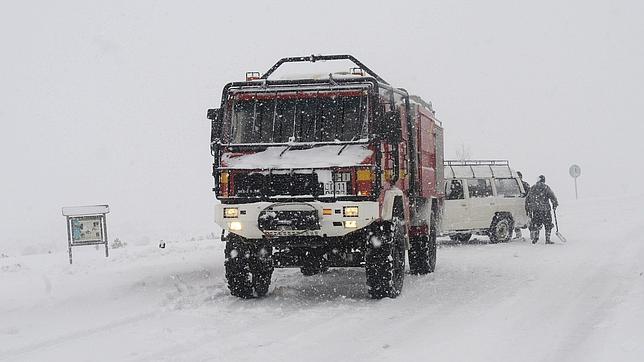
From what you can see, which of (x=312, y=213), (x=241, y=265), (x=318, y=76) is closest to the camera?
(x=312, y=213)

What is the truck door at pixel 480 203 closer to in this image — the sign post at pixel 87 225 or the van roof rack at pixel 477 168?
the van roof rack at pixel 477 168

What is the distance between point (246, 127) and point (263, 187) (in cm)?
96

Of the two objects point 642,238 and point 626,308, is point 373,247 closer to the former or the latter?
point 626,308

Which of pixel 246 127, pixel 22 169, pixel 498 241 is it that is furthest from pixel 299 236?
pixel 22 169

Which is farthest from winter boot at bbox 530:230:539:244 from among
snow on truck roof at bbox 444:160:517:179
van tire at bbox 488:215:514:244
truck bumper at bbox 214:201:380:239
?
truck bumper at bbox 214:201:380:239

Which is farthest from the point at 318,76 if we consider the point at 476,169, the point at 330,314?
the point at 476,169

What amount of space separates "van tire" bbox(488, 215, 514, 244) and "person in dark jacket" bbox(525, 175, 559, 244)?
0.59m

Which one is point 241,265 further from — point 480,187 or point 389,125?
point 480,187

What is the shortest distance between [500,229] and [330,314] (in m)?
12.3

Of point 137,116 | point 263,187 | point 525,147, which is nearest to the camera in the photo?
point 263,187

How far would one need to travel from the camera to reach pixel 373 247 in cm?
1026

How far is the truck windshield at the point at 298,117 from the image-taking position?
10.4 metres

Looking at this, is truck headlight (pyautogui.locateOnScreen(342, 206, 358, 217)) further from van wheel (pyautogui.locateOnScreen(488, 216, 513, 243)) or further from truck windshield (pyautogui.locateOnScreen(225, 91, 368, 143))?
van wheel (pyautogui.locateOnScreen(488, 216, 513, 243))

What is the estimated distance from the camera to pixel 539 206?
68.1 feet
